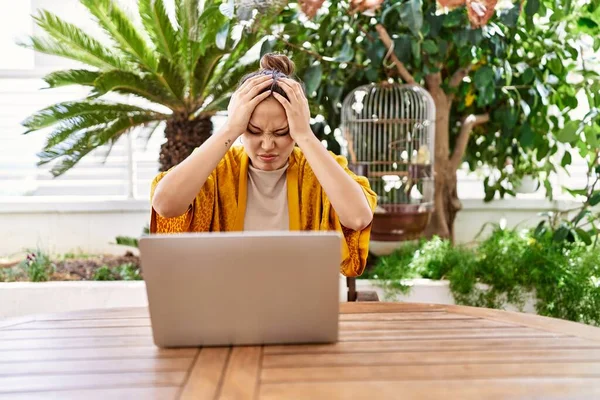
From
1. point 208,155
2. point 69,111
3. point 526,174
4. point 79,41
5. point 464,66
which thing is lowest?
point 526,174

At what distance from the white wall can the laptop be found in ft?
11.4

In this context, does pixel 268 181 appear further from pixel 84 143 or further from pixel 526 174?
pixel 526 174

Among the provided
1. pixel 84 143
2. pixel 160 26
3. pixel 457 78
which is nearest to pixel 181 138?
pixel 84 143

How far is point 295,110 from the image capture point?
66.5 inches

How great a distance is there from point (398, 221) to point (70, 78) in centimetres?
199

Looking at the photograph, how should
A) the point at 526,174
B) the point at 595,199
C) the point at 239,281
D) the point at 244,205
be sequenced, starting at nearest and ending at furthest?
the point at 239,281
the point at 244,205
the point at 595,199
the point at 526,174

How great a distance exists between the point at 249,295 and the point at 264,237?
108 mm

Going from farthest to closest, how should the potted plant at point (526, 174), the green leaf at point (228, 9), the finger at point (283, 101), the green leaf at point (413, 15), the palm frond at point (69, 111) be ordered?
the potted plant at point (526, 174) → the palm frond at point (69, 111) → the green leaf at point (413, 15) → the green leaf at point (228, 9) → the finger at point (283, 101)

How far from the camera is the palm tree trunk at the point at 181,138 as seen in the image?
3871 millimetres

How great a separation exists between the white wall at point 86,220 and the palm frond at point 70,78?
Result: 1090 mm

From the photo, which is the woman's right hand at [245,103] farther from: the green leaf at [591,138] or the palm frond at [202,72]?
the green leaf at [591,138]

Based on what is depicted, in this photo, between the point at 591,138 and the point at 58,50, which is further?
the point at 58,50

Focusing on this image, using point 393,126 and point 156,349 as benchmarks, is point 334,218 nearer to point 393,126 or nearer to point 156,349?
point 156,349

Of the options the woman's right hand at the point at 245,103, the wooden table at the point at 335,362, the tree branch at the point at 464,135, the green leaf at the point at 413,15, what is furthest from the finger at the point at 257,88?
the tree branch at the point at 464,135
